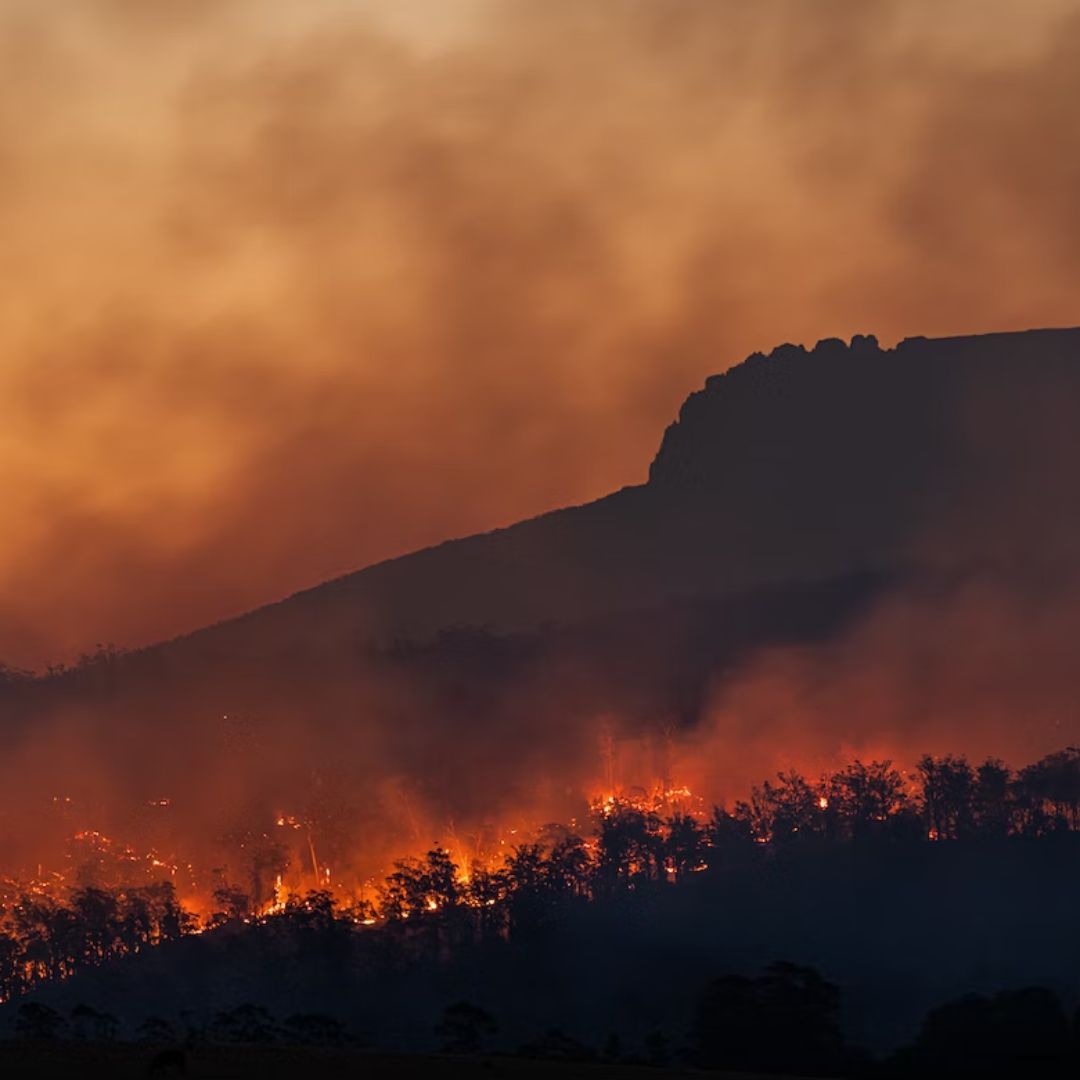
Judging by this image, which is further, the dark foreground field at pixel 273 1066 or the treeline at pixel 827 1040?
the treeline at pixel 827 1040

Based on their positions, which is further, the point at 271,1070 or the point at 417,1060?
the point at 417,1060

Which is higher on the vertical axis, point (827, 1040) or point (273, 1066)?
point (273, 1066)

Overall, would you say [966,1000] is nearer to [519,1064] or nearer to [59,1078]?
[519,1064]

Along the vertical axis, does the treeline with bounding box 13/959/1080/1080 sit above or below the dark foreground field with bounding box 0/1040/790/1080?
below

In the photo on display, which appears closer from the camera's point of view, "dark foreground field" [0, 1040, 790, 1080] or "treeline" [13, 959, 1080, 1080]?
"dark foreground field" [0, 1040, 790, 1080]

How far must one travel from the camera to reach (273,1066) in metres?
116

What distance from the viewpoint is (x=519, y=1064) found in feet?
413

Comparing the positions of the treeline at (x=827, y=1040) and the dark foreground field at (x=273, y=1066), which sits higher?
the dark foreground field at (x=273, y=1066)

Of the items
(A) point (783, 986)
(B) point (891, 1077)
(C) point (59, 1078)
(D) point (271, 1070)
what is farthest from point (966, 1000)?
(C) point (59, 1078)

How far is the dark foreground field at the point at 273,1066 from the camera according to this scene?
4358 inches

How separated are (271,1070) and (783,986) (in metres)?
81.9

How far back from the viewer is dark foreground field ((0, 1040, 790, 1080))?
11069 cm

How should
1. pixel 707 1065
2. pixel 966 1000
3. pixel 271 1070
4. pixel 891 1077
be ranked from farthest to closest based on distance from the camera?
pixel 966 1000, pixel 707 1065, pixel 891 1077, pixel 271 1070

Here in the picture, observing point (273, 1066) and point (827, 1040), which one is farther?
point (827, 1040)
